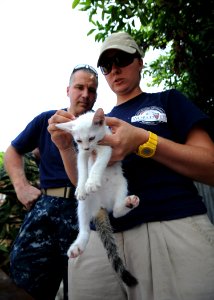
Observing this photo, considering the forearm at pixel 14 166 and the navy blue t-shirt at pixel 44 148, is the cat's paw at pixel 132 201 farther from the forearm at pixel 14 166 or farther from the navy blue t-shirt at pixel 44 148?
the forearm at pixel 14 166

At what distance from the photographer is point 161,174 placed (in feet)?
6.00

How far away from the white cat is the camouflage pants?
0.84 meters

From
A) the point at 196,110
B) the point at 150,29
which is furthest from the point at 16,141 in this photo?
the point at 150,29

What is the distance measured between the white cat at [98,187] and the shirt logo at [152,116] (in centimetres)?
22

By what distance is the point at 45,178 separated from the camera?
2.80 m

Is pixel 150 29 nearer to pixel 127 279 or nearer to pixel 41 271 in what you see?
pixel 41 271

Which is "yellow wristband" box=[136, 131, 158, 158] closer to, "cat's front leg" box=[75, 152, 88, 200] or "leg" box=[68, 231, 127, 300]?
"cat's front leg" box=[75, 152, 88, 200]

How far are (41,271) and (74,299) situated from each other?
852mm

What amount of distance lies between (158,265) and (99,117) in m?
0.87

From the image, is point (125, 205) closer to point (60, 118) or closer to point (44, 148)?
point (60, 118)

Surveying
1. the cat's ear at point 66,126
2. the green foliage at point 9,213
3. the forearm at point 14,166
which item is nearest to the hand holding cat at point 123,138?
the cat's ear at point 66,126

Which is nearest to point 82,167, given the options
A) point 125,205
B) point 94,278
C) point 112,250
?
point 125,205

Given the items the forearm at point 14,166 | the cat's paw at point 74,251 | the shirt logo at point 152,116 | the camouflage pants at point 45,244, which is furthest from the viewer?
the forearm at point 14,166

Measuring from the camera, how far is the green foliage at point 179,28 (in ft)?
12.6
